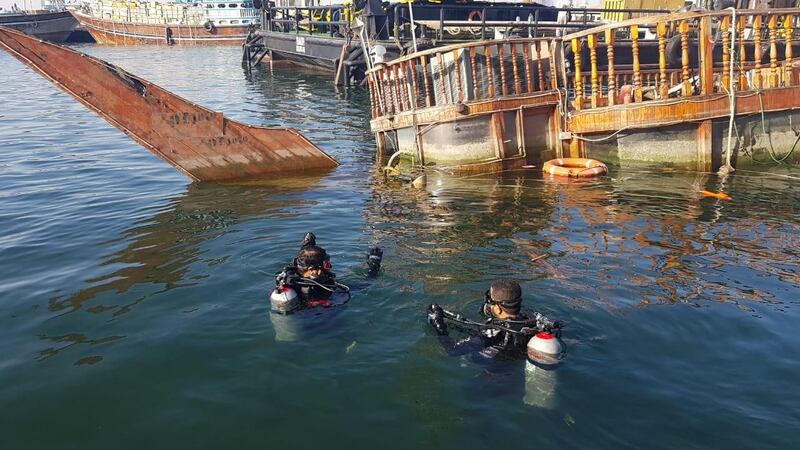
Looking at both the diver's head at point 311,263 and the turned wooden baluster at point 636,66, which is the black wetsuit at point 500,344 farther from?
the turned wooden baluster at point 636,66

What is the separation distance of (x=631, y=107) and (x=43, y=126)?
61.2ft

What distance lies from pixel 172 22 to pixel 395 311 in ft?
225

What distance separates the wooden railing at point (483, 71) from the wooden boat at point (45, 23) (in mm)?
64627

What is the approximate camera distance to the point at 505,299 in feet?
17.1

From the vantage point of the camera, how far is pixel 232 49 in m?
61.0

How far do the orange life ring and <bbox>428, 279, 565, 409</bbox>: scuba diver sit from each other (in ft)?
23.1

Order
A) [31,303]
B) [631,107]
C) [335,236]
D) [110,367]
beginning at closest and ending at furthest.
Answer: [110,367]
[31,303]
[335,236]
[631,107]

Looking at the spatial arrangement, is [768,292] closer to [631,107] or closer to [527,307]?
[527,307]

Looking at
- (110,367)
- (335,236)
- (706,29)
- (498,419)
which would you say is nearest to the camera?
(498,419)

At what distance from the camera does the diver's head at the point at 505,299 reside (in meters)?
5.24

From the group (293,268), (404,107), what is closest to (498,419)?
(293,268)

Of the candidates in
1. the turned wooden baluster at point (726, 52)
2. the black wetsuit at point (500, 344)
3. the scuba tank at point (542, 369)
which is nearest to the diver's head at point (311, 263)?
the black wetsuit at point (500, 344)

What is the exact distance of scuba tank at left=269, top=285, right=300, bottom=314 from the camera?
604cm

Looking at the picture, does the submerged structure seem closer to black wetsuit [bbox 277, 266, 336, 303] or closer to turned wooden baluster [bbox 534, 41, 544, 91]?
turned wooden baluster [bbox 534, 41, 544, 91]
